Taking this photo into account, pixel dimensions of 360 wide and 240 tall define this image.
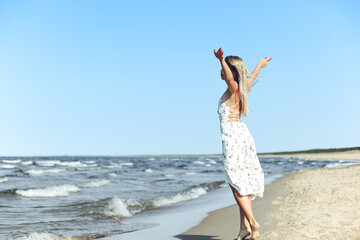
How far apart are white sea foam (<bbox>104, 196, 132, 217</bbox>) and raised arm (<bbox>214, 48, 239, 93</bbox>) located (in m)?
4.67

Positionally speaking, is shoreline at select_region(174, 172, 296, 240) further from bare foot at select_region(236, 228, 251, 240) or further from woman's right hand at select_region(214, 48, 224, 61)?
woman's right hand at select_region(214, 48, 224, 61)

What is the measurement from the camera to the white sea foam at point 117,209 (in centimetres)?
727

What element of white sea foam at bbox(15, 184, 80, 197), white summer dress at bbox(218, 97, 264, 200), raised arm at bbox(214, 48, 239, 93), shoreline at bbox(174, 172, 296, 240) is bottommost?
white sea foam at bbox(15, 184, 80, 197)

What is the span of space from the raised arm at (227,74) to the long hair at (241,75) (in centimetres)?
7

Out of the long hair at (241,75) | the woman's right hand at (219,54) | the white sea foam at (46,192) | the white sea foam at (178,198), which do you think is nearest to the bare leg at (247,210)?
the long hair at (241,75)

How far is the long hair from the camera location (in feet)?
11.7

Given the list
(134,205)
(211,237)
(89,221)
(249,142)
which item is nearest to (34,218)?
(89,221)

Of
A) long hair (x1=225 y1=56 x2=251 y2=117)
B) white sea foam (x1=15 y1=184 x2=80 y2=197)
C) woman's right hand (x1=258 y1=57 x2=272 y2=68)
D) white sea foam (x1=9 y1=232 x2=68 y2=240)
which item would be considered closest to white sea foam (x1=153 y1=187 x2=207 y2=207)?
white sea foam (x1=15 y1=184 x2=80 y2=197)

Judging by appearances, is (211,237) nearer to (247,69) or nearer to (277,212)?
(277,212)

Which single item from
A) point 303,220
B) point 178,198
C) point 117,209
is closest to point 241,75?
point 303,220

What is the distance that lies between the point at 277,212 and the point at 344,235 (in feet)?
5.32

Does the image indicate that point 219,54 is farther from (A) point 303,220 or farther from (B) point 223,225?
(B) point 223,225

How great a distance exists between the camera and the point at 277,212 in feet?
17.3

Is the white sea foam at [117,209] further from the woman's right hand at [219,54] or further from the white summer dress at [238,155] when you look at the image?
the woman's right hand at [219,54]
